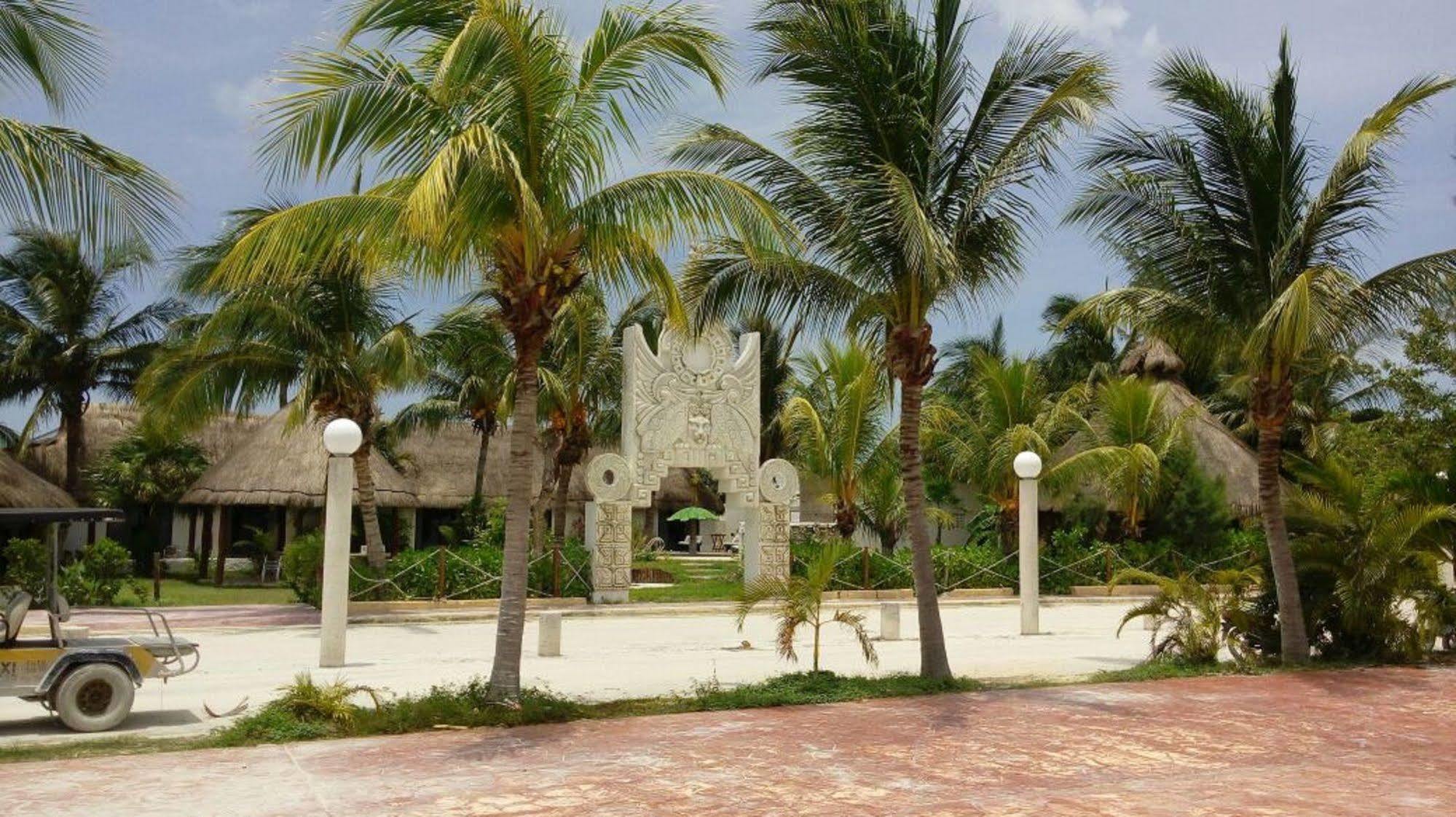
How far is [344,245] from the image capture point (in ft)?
33.9

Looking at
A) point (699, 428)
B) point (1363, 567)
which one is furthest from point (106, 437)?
point (1363, 567)

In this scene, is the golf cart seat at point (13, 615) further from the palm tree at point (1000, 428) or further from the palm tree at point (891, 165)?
the palm tree at point (1000, 428)

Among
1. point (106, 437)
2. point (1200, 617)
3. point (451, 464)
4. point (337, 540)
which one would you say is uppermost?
point (106, 437)

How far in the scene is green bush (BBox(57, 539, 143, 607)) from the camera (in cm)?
2153

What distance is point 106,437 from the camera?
35938 mm

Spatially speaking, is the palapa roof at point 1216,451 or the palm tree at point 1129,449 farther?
the palapa roof at point 1216,451

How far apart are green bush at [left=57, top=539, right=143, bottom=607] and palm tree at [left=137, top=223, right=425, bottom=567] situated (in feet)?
11.5

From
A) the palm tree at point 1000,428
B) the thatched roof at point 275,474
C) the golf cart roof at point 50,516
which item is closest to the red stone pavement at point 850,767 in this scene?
the golf cart roof at point 50,516

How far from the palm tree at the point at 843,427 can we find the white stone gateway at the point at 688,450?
192 cm

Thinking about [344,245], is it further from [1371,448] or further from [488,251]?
[1371,448]

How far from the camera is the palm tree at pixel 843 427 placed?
25641 millimetres

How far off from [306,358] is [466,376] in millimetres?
9874

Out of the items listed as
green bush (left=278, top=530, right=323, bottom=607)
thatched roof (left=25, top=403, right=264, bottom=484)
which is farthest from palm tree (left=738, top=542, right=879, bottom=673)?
thatched roof (left=25, top=403, right=264, bottom=484)

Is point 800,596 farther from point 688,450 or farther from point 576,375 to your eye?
point 576,375
